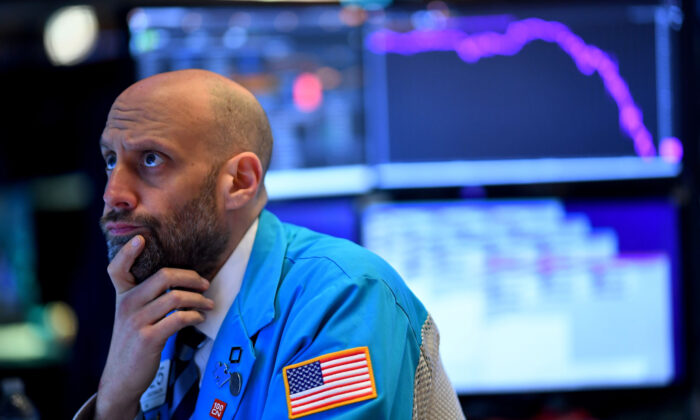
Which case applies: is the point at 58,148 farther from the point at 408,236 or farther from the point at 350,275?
the point at 350,275

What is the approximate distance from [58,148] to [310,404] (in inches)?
73.4

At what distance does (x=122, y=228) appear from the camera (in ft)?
3.47

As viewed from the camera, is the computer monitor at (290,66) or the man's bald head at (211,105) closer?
the man's bald head at (211,105)

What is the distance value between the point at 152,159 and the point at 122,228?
0.11 m

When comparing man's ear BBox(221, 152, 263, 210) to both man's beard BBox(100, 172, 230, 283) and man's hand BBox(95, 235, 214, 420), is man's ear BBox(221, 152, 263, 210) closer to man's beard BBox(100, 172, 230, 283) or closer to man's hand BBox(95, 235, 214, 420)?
man's beard BBox(100, 172, 230, 283)

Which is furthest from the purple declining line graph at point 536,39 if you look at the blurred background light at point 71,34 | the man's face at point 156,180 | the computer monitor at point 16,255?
the computer monitor at point 16,255

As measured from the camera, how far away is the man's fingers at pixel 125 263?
1.05 m

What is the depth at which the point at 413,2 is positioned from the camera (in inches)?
79.4

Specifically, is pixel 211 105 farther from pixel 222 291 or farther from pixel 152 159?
pixel 222 291

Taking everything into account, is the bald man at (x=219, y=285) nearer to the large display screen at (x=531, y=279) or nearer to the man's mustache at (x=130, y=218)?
the man's mustache at (x=130, y=218)

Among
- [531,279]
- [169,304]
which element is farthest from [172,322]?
[531,279]

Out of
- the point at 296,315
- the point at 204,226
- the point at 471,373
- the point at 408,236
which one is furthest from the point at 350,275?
the point at 471,373

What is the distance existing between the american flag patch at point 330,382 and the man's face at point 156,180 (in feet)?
0.96

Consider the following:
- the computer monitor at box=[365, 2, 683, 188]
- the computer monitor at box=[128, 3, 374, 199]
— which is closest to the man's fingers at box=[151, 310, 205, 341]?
the computer monitor at box=[128, 3, 374, 199]
